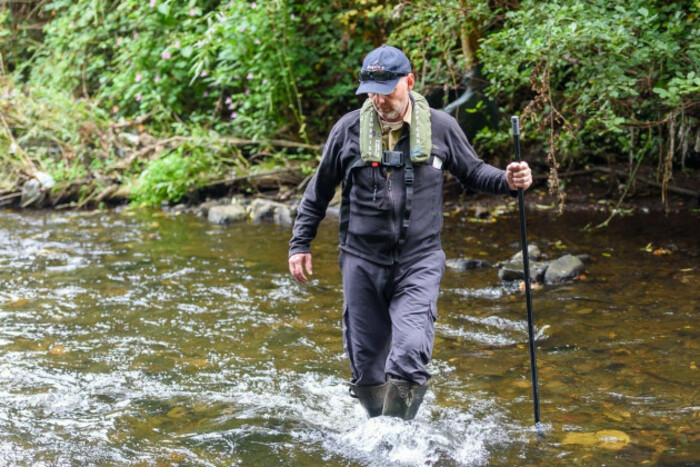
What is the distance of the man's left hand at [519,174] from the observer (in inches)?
166

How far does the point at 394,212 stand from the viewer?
171 inches

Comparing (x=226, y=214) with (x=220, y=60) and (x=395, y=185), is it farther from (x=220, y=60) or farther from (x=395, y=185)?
(x=395, y=185)

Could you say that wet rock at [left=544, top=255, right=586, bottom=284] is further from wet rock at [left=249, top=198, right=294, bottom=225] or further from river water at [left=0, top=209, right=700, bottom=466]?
wet rock at [left=249, top=198, right=294, bottom=225]

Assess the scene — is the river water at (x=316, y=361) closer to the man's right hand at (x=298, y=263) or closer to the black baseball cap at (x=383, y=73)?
the man's right hand at (x=298, y=263)

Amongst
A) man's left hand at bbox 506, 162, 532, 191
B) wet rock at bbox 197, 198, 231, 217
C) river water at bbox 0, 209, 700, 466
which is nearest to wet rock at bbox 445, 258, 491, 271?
river water at bbox 0, 209, 700, 466

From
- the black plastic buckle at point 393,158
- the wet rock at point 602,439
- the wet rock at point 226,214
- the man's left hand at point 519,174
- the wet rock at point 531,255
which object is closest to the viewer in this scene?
the man's left hand at point 519,174

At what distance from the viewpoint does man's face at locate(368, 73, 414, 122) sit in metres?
4.30

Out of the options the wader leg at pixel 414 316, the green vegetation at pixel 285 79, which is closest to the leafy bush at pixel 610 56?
the green vegetation at pixel 285 79

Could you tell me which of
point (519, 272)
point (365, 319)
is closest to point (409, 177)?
point (365, 319)

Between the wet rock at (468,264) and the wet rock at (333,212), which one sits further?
the wet rock at (333,212)

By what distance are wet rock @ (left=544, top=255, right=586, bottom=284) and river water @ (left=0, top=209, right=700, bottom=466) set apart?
0.44 feet

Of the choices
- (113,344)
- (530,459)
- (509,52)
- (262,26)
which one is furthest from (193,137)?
(530,459)

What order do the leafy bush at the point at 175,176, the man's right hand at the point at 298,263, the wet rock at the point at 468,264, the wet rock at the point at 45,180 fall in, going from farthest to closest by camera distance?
the wet rock at the point at 45,180, the leafy bush at the point at 175,176, the wet rock at the point at 468,264, the man's right hand at the point at 298,263

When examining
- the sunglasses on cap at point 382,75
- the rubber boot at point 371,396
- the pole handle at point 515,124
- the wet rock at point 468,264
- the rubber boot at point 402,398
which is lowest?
the wet rock at point 468,264
